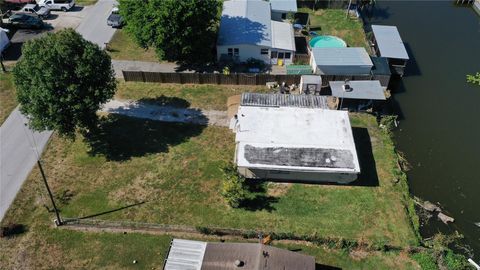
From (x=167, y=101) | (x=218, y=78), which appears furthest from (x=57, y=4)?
(x=218, y=78)

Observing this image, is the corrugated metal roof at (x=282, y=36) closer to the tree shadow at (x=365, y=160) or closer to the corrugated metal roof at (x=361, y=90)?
the corrugated metal roof at (x=361, y=90)

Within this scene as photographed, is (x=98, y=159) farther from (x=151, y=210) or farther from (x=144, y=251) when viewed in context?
(x=144, y=251)

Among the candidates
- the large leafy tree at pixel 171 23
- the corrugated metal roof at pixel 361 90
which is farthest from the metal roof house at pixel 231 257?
the large leafy tree at pixel 171 23

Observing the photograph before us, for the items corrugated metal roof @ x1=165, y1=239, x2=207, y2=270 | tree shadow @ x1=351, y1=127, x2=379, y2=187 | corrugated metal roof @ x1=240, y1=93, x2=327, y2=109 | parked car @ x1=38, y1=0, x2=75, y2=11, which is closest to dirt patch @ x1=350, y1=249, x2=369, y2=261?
tree shadow @ x1=351, y1=127, x2=379, y2=187

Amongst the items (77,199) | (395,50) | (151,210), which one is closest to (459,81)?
(395,50)

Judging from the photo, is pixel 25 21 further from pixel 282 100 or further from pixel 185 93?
pixel 282 100

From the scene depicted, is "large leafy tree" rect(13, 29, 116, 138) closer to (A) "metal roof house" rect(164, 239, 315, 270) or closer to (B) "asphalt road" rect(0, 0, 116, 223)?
(B) "asphalt road" rect(0, 0, 116, 223)
